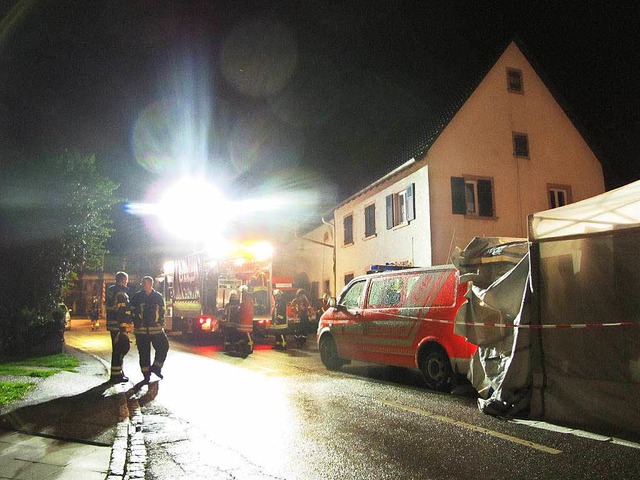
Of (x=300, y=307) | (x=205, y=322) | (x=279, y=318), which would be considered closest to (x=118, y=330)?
(x=279, y=318)

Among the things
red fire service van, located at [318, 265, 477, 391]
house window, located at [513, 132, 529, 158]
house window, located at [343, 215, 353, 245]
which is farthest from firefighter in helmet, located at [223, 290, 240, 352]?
house window, located at [513, 132, 529, 158]

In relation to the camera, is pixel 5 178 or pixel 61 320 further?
pixel 61 320

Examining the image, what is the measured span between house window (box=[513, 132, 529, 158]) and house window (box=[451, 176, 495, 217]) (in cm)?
177

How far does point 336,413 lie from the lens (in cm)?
684

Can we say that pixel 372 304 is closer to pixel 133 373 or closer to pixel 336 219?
pixel 133 373

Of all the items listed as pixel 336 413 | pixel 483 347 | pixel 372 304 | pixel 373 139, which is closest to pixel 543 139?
pixel 373 139

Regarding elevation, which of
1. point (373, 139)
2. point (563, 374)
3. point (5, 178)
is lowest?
point (563, 374)

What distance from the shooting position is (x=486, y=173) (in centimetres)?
1902

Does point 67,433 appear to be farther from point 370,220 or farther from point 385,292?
point 370,220

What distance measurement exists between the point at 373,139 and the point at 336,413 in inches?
767

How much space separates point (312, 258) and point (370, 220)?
16.3 feet

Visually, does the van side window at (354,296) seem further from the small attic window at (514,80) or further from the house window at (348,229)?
the small attic window at (514,80)

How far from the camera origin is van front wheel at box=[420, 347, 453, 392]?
8211 mm

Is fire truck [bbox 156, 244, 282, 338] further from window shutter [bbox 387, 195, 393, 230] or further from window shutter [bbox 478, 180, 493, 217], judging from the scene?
window shutter [bbox 478, 180, 493, 217]
